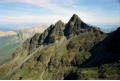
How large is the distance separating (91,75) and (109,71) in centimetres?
2267

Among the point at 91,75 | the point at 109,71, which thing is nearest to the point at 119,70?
the point at 109,71

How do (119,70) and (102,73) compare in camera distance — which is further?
(102,73)

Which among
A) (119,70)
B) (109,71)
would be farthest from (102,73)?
(119,70)

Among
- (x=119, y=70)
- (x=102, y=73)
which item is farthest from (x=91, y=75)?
(x=119, y=70)

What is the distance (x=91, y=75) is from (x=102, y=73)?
13788 mm

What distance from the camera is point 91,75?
199m

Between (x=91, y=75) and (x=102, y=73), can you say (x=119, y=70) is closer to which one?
(x=102, y=73)

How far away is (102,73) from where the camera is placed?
646 ft

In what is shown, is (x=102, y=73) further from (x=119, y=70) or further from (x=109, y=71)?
(x=119, y=70)

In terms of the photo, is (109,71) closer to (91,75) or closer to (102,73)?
(102,73)

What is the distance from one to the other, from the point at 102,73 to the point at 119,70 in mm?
21577

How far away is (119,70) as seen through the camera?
A: 18438 centimetres

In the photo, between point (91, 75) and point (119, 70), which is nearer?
point (119, 70)
